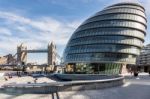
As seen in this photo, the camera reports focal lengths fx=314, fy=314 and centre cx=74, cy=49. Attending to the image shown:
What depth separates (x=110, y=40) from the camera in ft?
282

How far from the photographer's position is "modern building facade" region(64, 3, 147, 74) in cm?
8644

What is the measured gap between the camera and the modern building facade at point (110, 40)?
284ft

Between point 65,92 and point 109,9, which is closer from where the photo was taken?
point 65,92

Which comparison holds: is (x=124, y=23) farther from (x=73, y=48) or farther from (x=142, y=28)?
(x=73, y=48)

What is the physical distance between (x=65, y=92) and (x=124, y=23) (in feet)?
229

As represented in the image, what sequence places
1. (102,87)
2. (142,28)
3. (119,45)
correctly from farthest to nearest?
1. (142,28)
2. (119,45)
3. (102,87)

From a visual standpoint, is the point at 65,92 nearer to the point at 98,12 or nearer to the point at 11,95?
the point at 11,95

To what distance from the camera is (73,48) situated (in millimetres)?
94312

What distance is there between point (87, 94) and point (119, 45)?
6714cm

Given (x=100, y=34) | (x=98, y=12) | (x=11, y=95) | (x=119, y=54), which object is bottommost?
(x=11, y=95)

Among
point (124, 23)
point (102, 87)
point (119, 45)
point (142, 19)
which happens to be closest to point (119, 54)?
point (119, 45)

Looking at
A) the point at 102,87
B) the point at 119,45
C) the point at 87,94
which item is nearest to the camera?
the point at 87,94

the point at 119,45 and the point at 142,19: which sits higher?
the point at 142,19

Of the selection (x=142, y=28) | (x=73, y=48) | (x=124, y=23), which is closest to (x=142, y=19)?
(x=142, y=28)
